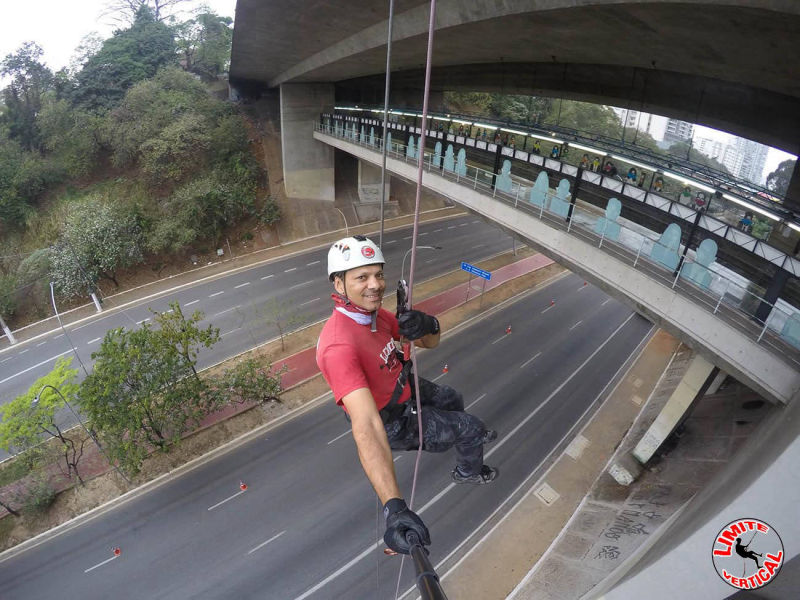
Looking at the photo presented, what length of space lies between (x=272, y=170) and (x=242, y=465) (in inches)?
1378

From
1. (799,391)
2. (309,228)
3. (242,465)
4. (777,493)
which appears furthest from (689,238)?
(309,228)

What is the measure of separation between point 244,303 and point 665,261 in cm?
2678

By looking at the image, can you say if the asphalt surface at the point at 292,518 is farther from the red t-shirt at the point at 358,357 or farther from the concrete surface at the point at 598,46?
the concrete surface at the point at 598,46

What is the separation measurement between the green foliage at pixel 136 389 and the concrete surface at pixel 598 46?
16025 mm

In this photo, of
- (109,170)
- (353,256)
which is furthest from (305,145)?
(353,256)

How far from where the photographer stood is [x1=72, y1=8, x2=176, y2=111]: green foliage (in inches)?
1713

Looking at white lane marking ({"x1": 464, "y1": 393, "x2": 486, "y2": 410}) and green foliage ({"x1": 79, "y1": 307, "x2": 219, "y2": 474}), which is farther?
white lane marking ({"x1": 464, "y1": 393, "x2": 486, "y2": 410})

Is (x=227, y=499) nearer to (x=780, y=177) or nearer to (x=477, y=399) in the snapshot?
(x=477, y=399)

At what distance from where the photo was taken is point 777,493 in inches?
214

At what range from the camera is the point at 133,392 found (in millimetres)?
15500

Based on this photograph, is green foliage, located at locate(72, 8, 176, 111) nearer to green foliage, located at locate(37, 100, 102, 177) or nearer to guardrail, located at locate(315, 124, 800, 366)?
green foliage, located at locate(37, 100, 102, 177)

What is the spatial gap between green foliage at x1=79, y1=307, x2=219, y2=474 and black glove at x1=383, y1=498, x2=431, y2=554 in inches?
589

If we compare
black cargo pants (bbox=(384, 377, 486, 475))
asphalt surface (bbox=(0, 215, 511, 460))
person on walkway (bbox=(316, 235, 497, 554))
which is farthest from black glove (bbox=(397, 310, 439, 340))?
asphalt surface (bbox=(0, 215, 511, 460))

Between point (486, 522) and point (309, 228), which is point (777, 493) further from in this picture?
point (309, 228)
